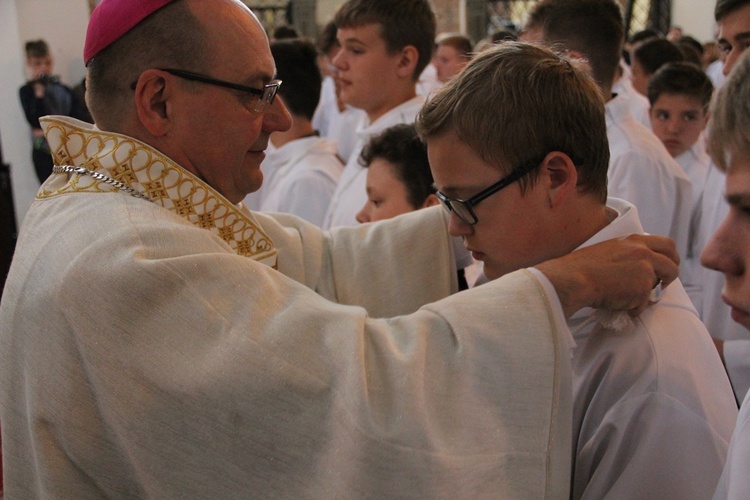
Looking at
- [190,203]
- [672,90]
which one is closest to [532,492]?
[190,203]

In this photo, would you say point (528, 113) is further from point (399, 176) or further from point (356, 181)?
point (356, 181)

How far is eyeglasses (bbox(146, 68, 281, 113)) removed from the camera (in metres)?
2.07

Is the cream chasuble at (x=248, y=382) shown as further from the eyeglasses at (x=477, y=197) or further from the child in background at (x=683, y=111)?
the child in background at (x=683, y=111)

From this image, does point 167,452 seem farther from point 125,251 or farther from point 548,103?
point 548,103

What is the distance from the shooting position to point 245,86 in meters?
2.15

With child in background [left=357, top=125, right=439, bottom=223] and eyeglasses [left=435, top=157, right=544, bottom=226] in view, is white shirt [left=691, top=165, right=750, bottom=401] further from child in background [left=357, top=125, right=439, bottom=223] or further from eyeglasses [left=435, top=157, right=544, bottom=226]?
eyeglasses [left=435, top=157, right=544, bottom=226]

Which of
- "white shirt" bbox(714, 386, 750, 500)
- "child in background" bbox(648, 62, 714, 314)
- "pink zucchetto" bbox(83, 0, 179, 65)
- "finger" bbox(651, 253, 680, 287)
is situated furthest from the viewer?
"child in background" bbox(648, 62, 714, 314)

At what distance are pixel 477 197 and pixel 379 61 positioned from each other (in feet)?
7.68

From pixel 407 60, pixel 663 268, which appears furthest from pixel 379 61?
pixel 663 268

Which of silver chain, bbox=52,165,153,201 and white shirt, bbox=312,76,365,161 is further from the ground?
silver chain, bbox=52,165,153,201

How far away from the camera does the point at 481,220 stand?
187 centimetres

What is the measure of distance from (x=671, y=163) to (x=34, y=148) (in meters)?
7.26

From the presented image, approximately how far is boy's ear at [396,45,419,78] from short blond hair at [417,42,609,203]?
226 centimetres

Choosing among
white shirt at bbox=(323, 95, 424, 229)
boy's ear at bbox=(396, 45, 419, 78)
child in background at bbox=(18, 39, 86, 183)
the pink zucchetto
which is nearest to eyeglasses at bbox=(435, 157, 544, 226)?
the pink zucchetto
